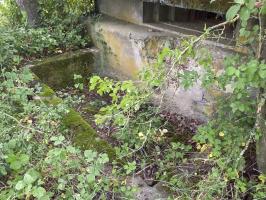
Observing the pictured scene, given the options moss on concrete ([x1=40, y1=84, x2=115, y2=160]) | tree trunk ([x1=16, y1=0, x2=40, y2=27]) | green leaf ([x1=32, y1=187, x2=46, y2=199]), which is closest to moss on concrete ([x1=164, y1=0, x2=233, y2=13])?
moss on concrete ([x1=40, y1=84, x2=115, y2=160])

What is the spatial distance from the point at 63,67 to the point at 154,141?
6.06ft

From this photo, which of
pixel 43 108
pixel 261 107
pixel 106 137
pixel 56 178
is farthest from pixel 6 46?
pixel 261 107

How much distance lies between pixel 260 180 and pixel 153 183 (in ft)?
2.97

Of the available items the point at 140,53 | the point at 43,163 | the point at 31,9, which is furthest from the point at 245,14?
the point at 31,9

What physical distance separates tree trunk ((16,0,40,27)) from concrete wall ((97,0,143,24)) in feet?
3.07

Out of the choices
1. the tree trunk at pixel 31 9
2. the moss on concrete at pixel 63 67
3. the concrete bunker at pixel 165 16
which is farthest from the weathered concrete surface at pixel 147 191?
the tree trunk at pixel 31 9

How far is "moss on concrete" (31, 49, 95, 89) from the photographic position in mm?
4562

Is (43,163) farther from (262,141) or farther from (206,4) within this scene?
(206,4)

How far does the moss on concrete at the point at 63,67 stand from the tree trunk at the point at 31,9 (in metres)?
0.71

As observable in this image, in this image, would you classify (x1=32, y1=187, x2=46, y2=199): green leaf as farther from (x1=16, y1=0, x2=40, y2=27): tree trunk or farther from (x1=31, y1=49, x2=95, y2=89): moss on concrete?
(x1=16, y1=0, x2=40, y2=27): tree trunk

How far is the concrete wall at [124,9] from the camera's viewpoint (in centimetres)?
457

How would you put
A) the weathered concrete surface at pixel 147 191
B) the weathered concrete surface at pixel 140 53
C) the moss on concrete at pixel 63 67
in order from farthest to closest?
the moss on concrete at pixel 63 67 < the weathered concrete surface at pixel 140 53 < the weathered concrete surface at pixel 147 191

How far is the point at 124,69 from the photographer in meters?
4.87

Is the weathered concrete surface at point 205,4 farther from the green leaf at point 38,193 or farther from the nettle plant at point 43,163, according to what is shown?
the green leaf at point 38,193
